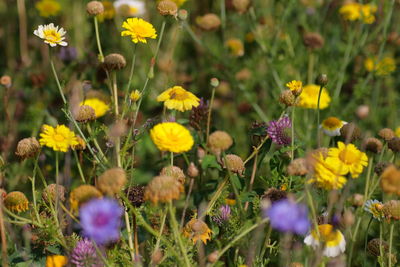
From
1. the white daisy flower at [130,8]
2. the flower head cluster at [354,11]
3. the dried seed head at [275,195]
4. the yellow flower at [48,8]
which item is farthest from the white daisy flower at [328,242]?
the yellow flower at [48,8]

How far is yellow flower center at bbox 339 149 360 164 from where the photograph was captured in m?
1.30

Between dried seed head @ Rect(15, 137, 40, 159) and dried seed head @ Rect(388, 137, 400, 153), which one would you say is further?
dried seed head @ Rect(388, 137, 400, 153)

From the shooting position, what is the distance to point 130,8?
9.78ft

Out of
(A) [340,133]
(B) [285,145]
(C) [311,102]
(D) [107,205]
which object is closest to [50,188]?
(D) [107,205]

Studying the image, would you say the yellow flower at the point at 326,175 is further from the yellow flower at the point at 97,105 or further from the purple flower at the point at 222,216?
the yellow flower at the point at 97,105

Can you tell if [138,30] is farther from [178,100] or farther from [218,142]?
[218,142]

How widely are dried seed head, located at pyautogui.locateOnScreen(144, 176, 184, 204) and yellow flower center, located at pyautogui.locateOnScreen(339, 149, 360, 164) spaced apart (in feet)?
1.29

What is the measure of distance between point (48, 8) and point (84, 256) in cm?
206

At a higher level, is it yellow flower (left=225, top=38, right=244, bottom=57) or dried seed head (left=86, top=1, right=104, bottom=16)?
dried seed head (left=86, top=1, right=104, bottom=16)

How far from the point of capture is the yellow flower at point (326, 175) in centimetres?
125

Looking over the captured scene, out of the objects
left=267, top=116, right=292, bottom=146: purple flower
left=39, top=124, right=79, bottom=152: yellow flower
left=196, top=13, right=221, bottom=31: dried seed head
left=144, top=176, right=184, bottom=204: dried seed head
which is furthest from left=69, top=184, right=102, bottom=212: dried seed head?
left=196, top=13, right=221, bottom=31: dried seed head

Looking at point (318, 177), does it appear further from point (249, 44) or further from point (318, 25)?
point (249, 44)

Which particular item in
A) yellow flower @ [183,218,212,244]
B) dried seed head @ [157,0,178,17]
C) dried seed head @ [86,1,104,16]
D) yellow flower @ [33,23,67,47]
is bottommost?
yellow flower @ [183,218,212,244]

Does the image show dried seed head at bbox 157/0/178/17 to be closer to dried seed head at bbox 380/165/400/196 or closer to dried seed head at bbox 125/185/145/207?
dried seed head at bbox 125/185/145/207
